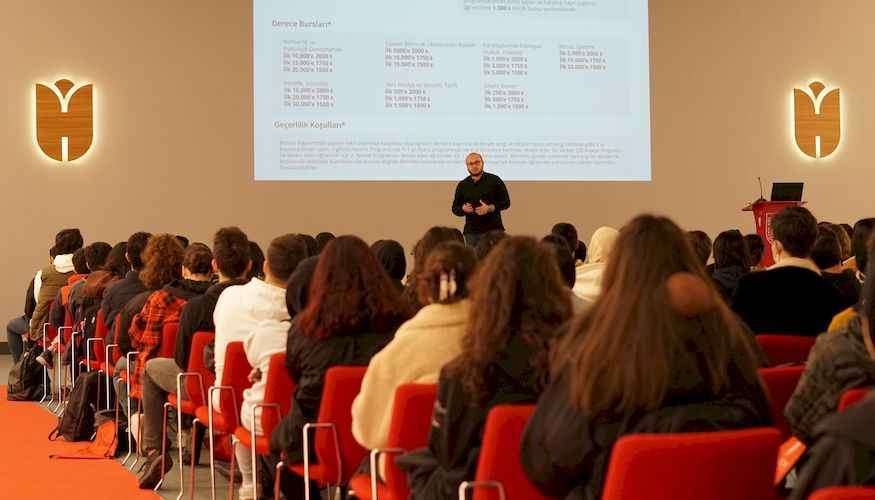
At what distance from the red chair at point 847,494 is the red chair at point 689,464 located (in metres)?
0.45

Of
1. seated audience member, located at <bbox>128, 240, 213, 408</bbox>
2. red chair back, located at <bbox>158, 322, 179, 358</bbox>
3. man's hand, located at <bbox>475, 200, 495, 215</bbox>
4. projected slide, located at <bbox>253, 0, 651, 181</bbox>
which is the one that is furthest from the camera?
projected slide, located at <bbox>253, 0, 651, 181</bbox>

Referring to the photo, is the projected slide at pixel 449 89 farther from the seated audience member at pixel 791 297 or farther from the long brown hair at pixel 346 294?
the long brown hair at pixel 346 294

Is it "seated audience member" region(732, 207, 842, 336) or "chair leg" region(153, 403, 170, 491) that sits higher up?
"seated audience member" region(732, 207, 842, 336)

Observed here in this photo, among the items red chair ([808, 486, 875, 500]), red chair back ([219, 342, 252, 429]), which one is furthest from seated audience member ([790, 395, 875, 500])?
red chair back ([219, 342, 252, 429])

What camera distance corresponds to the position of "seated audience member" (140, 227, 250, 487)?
4.82 m

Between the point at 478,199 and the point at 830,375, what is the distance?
21.9 ft

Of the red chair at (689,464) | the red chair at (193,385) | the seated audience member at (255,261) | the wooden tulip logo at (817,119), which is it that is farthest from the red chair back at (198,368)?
the wooden tulip logo at (817,119)

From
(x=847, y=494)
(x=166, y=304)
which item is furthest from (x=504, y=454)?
(x=166, y=304)

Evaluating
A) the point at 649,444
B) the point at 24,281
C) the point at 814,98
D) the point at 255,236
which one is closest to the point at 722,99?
the point at 814,98

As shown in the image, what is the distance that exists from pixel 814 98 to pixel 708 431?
10.6 meters

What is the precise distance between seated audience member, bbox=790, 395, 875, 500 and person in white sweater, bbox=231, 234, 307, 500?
2684 millimetres

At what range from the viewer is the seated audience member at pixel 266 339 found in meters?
4.00

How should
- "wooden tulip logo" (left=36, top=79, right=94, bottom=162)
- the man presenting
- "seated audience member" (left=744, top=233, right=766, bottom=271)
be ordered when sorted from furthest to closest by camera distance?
"wooden tulip logo" (left=36, top=79, right=94, bottom=162) → the man presenting → "seated audience member" (left=744, top=233, right=766, bottom=271)

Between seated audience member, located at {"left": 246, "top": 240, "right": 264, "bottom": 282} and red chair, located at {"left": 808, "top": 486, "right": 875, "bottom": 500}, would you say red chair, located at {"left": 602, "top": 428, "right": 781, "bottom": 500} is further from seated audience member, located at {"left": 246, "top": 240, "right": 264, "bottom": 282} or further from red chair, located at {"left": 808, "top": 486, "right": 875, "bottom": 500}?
seated audience member, located at {"left": 246, "top": 240, "right": 264, "bottom": 282}
